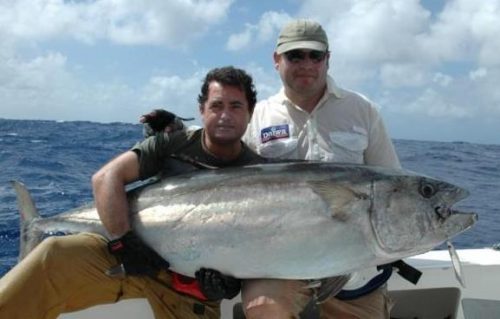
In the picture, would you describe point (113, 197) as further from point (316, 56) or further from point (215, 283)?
point (316, 56)

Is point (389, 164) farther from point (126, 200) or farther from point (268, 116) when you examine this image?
point (126, 200)

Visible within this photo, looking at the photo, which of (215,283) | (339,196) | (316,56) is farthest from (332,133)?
(215,283)

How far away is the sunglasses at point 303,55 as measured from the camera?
3549 mm

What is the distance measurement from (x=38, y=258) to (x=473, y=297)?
2785 mm

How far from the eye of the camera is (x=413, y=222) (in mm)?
2637

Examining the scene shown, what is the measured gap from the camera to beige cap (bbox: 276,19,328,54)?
3553 mm

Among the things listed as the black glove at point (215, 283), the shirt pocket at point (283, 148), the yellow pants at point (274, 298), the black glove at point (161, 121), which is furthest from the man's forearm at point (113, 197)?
the shirt pocket at point (283, 148)

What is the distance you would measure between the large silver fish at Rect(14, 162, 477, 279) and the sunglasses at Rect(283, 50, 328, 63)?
35.2 inches

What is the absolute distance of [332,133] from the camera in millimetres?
3584

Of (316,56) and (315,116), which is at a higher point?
(316,56)

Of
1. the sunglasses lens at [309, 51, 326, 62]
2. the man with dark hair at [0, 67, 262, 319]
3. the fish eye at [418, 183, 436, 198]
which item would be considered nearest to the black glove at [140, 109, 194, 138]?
the man with dark hair at [0, 67, 262, 319]

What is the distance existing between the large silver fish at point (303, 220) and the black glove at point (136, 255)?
2.1 inches

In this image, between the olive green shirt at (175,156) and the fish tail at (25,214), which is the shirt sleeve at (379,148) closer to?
the olive green shirt at (175,156)

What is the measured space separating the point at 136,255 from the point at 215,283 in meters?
0.48
